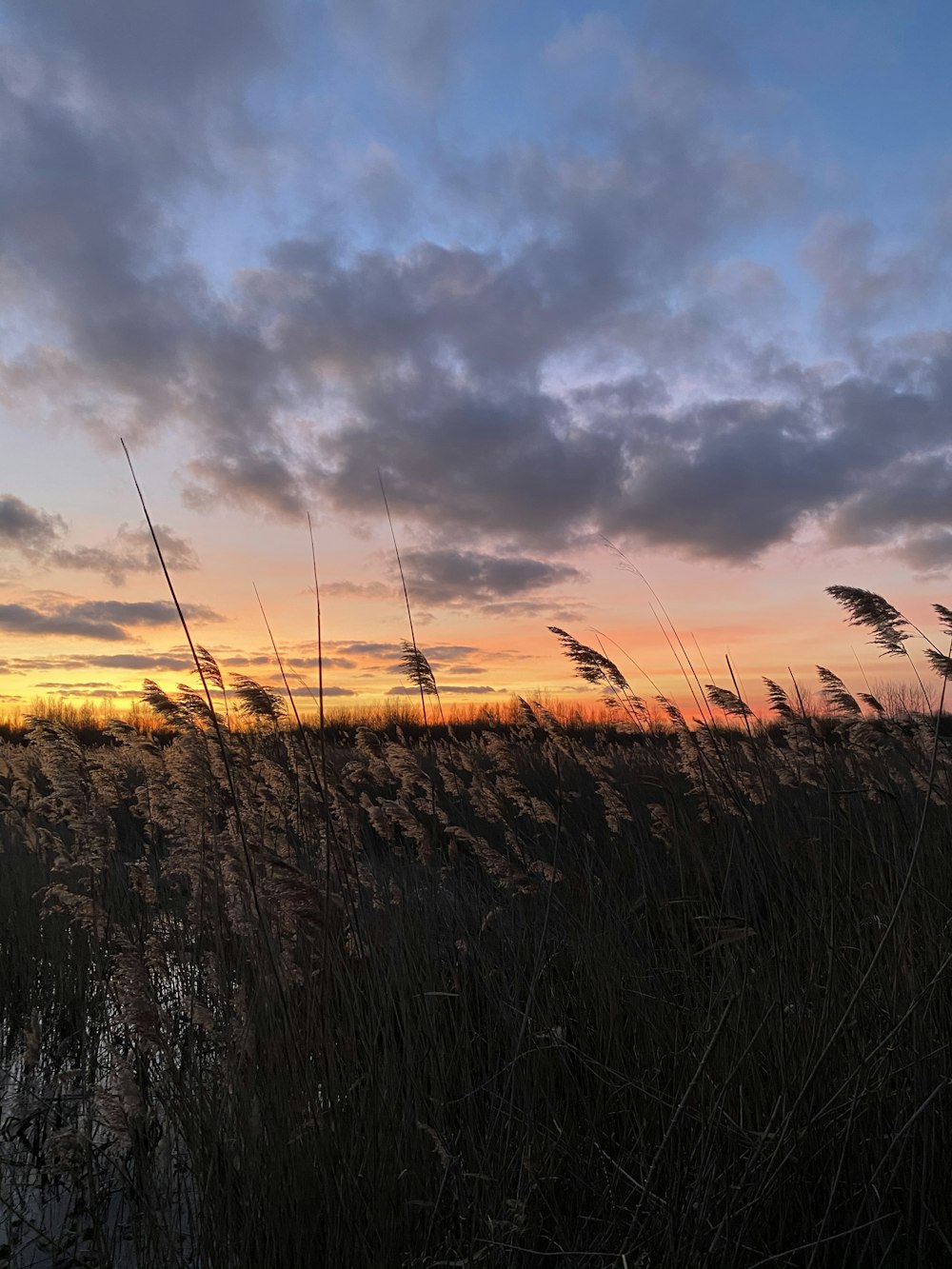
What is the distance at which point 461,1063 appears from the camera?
9.97ft

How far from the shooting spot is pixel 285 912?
3.17 meters

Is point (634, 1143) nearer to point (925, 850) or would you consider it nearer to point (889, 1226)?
point (889, 1226)

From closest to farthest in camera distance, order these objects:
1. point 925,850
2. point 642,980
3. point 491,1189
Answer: point 491,1189
point 642,980
point 925,850

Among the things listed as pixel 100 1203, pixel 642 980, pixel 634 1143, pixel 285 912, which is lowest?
pixel 100 1203

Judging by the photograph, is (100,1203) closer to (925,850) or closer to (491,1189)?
(491,1189)

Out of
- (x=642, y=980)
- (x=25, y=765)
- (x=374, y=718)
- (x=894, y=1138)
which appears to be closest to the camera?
(x=894, y=1138)

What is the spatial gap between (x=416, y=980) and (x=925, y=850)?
3.15 meters

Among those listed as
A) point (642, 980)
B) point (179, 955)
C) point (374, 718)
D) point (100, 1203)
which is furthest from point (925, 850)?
point (374, 718)

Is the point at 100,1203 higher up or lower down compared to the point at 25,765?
lower down

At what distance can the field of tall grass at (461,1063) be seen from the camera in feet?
7.09

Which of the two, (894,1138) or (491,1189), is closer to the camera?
(894,1138)

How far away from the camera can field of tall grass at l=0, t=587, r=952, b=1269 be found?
216 centimetres

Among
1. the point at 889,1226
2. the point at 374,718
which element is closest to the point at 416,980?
Result: the point at 889,1226

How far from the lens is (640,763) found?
29.3 feet
